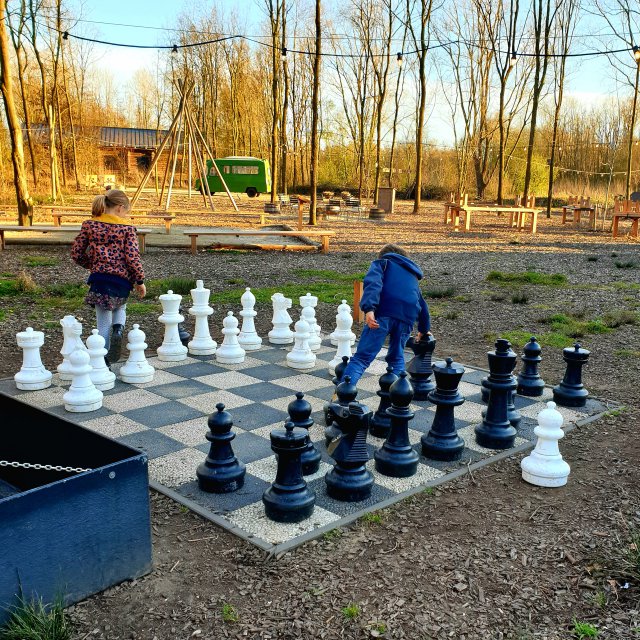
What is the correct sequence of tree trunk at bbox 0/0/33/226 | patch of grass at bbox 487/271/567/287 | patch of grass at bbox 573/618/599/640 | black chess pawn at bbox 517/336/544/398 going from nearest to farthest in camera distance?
patch of grass at bbox 573/618/599/640
black chess pawn at bbox 517/336/544/398
patch of grass at bbox 487/271/567/287
tree trunk at bbox 0/0/33/226

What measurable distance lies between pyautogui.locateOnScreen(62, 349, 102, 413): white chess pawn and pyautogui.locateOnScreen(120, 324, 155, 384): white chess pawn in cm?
56

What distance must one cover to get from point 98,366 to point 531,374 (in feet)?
10.1

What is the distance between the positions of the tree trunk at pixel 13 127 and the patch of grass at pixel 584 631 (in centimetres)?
1383

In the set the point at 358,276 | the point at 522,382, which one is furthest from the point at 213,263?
the point at 522,382

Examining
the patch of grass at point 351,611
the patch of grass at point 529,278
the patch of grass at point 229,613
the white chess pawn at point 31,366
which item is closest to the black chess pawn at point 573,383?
the patch of grass at point 351,611

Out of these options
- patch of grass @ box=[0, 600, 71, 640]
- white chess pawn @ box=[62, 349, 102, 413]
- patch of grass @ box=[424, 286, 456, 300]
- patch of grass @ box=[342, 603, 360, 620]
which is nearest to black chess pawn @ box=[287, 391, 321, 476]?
patch of grass @ box=[342, 603, 360, 620]

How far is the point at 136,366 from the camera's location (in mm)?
4711

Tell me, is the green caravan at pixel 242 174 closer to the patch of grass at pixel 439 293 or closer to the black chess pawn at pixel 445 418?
the patch of grass at pixel 439 293

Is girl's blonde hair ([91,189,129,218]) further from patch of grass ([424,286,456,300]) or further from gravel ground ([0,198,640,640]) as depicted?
patch of grass ([424,286,456,300])

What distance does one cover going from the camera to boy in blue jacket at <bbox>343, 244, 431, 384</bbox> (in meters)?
4.12

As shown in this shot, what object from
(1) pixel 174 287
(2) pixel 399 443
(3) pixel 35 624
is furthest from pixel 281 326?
(3) pixel 35 624

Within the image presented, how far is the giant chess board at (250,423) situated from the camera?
2934 mm

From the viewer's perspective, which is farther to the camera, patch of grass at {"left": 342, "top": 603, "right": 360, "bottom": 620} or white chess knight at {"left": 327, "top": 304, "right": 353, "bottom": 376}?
white chess knight at {"left": 327, "top": 304, "right": 353, "bottom": 376}

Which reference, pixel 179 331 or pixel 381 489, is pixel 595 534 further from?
pixel 179 331
